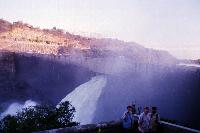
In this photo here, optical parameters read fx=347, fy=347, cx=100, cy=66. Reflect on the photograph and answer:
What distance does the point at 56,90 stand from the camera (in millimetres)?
46062

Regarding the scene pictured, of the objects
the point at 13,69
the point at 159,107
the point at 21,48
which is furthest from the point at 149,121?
the point at 21,48

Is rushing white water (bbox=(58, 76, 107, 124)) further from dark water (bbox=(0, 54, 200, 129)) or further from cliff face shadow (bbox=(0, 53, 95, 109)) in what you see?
cliff face shadow (bbox=(0, 53, 95, 109))

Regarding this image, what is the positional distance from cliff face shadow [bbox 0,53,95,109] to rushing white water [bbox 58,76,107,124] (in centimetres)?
219

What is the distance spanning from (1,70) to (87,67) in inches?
578

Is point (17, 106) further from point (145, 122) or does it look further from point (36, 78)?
point (145, 122)

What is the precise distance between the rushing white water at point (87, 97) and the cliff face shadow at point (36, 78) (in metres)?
2.19

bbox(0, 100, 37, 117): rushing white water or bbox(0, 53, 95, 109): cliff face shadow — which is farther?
bbox(0, 53, 95, 109): cliff face shadow

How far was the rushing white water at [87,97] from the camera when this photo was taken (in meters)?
35.7

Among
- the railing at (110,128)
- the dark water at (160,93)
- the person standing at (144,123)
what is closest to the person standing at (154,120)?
the person standing at (144,123)

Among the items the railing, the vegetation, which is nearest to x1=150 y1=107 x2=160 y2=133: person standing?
the railing

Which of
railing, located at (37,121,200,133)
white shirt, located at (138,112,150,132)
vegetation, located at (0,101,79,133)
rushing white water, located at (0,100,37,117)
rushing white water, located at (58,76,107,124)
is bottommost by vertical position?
rushing white water, located at (0,100,37,117)

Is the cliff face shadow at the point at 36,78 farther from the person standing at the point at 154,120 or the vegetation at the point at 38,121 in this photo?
the person standing at the point at 154,120

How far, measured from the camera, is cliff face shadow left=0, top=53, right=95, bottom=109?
45.3 meters

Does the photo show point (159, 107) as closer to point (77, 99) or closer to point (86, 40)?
point (77, 99)
